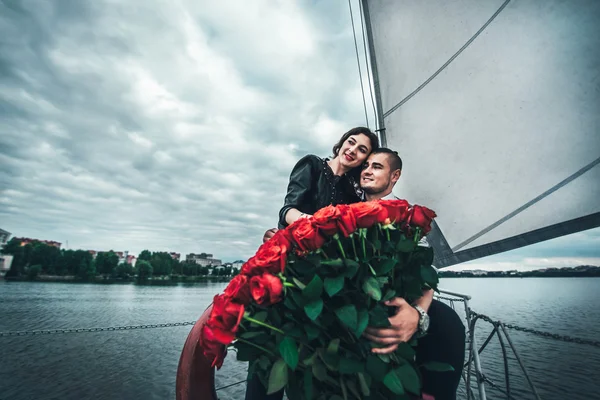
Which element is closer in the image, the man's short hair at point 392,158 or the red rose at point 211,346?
the red rose at point 211,346

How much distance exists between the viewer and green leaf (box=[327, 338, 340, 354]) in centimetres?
109

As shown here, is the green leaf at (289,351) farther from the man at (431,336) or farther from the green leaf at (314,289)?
the man at (431,336)

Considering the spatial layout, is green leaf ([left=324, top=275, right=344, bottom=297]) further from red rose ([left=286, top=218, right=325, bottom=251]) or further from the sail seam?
the sail seam

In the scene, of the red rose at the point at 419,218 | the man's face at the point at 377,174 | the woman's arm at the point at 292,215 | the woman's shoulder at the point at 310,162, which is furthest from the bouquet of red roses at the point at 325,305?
the woman's shoulder at the point at 310,162

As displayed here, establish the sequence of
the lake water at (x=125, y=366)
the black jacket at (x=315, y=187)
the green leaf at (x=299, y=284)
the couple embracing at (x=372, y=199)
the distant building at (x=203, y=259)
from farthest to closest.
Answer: the distant building at (x=203, y=259) < the lake water at (x=125, y=366) < the black jacket at (x=315, y=187) < the couple embracing at (x=372, y=199) < the green leaf at (x=299, y=284)

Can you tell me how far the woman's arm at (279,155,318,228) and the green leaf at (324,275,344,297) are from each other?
0.87 m

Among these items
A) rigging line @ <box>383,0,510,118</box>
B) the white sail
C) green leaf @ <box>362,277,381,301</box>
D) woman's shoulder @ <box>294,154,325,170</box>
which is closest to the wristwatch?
green leaf @ <box>362,277,381,301</box>

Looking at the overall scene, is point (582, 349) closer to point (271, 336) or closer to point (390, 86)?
point (390, 86)

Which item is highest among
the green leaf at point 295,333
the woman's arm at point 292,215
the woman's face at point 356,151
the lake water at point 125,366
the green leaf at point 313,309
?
the woman's face at point 356,151

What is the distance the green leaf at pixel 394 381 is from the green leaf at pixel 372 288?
0.29m

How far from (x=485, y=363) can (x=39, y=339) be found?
28.6 m

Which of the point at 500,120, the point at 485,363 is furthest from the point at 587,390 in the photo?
the point at 500,120

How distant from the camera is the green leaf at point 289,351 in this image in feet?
3.41

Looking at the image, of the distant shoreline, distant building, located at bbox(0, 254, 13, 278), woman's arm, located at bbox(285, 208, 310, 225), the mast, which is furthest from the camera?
the distant shoreline
